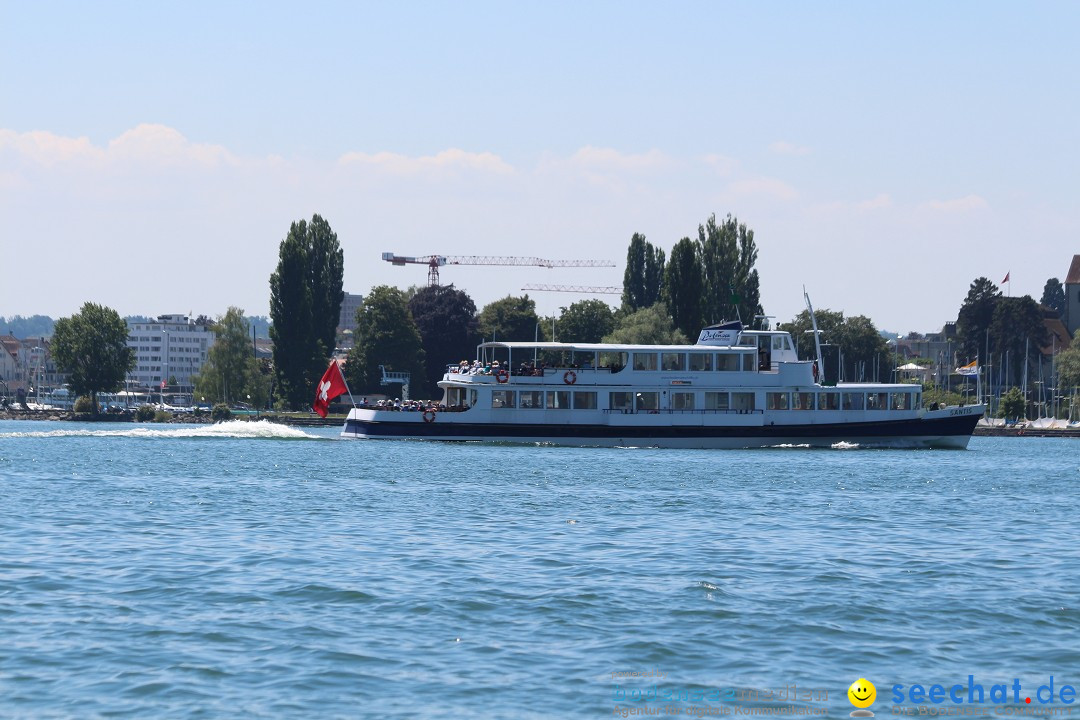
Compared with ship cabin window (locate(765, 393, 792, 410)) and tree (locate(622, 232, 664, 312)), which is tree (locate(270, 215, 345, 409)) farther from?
ship cabin window (locate(765, 393, 792, 410))

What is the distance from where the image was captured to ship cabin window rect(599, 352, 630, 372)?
Result: 229 feet

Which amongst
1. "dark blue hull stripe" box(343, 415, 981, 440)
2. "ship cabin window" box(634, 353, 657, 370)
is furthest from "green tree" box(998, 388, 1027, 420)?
"ship cabin window" box(634, 353, 657, 370)

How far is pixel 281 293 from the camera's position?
112m

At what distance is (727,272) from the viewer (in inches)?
4267

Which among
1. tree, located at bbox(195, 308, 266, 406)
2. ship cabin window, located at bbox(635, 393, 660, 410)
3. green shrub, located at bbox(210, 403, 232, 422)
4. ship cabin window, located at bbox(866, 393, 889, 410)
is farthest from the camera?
tree, located at bbox(195, 308, 266, 406)

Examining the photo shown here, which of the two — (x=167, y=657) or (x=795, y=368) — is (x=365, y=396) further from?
(x=167, y=657)

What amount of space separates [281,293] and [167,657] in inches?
3835

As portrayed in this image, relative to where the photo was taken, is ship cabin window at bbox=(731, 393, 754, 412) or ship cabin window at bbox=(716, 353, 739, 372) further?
ship cabin window at bbox=(716, 353, 739, 372)

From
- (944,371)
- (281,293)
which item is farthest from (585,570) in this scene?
(944,371)

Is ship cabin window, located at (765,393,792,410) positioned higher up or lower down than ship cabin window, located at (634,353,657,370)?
lower down

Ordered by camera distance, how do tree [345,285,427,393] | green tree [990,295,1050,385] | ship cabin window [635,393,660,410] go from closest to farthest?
ship cabin window [635,393,660,410]
tree [345,285,427,393]
green tree [990,295,1050,385]

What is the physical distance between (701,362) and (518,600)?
49.8 m

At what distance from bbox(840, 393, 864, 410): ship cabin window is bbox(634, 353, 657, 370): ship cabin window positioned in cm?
998

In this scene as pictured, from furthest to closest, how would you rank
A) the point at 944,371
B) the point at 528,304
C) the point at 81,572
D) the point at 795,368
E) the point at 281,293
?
the point at 944,371
the point at 528,304
the point at 281,293
the point at 795,368
the point at 81,572
